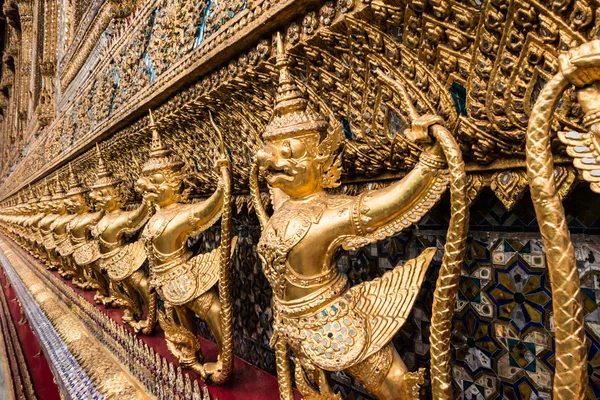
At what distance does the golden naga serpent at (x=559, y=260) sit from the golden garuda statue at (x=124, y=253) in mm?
1484

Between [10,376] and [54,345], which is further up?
[54,345]

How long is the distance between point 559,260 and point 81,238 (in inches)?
99.2

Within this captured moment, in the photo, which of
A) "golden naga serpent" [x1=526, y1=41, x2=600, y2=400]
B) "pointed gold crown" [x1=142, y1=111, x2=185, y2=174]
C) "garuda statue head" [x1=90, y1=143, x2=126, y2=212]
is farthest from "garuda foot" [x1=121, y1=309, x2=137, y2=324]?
"golden naga serpent" [x1=526, y1=41, x2=600, y2=400]

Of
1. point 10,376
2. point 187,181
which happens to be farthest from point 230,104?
point 10,376

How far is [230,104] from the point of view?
1.49 meters

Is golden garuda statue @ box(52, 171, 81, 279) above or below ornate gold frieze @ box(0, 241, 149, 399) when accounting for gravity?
above

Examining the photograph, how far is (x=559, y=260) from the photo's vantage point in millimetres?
576

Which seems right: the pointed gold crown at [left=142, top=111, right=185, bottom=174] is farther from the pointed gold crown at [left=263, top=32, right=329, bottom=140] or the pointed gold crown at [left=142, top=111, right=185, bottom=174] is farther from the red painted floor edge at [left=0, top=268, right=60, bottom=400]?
the red painted floor edge at [left=0, top=268, right=60, bottom=400]

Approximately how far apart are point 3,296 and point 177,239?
4.79 metres

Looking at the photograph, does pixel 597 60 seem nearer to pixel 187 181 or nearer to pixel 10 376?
pixel 187 181

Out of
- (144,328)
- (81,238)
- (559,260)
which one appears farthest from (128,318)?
(559,260)

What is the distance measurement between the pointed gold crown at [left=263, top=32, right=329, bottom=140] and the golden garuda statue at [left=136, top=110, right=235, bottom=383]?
1.29ft

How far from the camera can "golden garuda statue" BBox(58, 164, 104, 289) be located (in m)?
Answer: 2.43

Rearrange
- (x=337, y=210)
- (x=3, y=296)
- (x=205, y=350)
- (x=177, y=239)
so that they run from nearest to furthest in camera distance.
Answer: (x=337, y=210)
(x=177, y=239)
(x=205, y=350)
(x=3, y=296)
